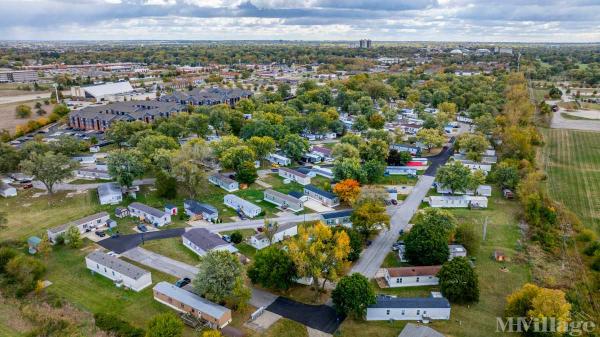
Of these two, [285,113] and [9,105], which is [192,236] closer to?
[285,113]

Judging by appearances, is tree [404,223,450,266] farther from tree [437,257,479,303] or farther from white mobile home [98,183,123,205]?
white mobile home [98,183,123,205]

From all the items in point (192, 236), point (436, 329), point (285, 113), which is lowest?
point (436, 329)

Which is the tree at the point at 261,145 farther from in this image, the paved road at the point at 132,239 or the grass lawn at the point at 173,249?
the grass lawn at the point at 173,249

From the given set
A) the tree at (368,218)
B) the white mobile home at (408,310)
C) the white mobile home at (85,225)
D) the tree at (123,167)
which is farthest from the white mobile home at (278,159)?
the white mobile home at (408,310)

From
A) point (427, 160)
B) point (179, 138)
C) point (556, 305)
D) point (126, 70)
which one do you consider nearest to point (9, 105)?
point (179, 138)

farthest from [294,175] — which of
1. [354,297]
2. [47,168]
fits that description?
[47,168]
